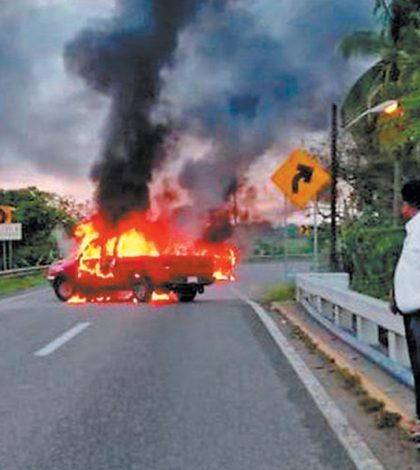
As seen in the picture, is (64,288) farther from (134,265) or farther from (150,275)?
(150,275)

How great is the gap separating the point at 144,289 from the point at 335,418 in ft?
53.0

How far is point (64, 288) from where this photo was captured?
80.8ft

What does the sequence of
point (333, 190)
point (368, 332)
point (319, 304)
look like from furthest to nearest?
point (333, 190) → point (319, 304) → point (368, 332)

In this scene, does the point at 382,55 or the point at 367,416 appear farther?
the point at 382,55

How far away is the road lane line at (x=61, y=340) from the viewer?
39.2 ft

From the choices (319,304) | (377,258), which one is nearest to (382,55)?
(319,304)

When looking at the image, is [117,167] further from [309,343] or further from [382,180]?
[382,180]

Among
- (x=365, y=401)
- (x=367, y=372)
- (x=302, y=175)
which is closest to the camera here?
(x=365, y=401)

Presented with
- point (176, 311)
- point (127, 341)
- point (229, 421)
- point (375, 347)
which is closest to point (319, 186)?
point (176, 311)

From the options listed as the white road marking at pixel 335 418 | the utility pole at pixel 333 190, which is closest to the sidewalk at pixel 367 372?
the white road marking at pixel 335 418

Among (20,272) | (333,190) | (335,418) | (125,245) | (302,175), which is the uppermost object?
(302,175)

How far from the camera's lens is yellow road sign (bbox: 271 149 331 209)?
22.0 meters

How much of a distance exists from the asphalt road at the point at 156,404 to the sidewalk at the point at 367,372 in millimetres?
662

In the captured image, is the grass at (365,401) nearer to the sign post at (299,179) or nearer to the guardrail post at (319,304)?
the guardrail post at (319,304)
